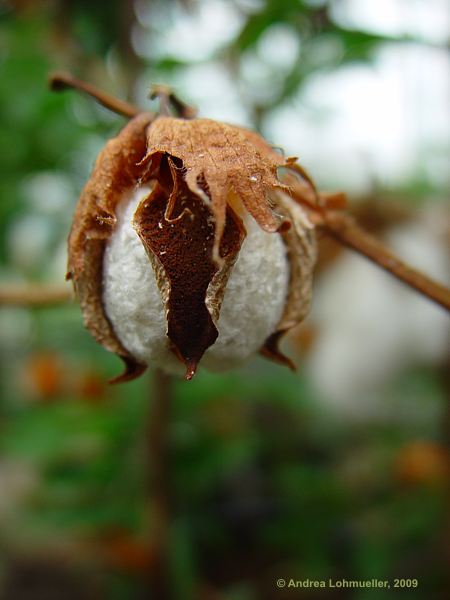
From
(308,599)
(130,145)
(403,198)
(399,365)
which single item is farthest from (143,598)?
(403,198)

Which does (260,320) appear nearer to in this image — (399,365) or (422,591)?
(422,591)

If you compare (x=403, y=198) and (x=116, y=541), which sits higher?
(x=403, y=198)

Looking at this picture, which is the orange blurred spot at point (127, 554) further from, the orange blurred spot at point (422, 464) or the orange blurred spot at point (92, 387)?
the orange blurred spot at point (422, 464)

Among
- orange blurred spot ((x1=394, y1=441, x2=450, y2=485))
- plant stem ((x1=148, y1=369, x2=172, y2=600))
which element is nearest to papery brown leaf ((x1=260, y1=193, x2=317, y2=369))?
plant stem ((x1=148, y1=369, x2=172, y2=600))

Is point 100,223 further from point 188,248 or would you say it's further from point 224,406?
point 224,406

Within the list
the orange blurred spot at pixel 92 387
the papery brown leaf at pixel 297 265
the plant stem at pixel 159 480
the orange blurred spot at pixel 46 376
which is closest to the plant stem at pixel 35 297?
the plant stem at pixel 159 480

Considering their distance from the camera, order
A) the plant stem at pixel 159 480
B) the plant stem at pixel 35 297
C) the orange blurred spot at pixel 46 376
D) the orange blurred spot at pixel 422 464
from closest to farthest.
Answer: the plant stem at pixel 35 297 → the plant stem at pixel 159 480 → the orange blurred spot at pixel 422 464 → the orange blurred spot at pixel 46 376
